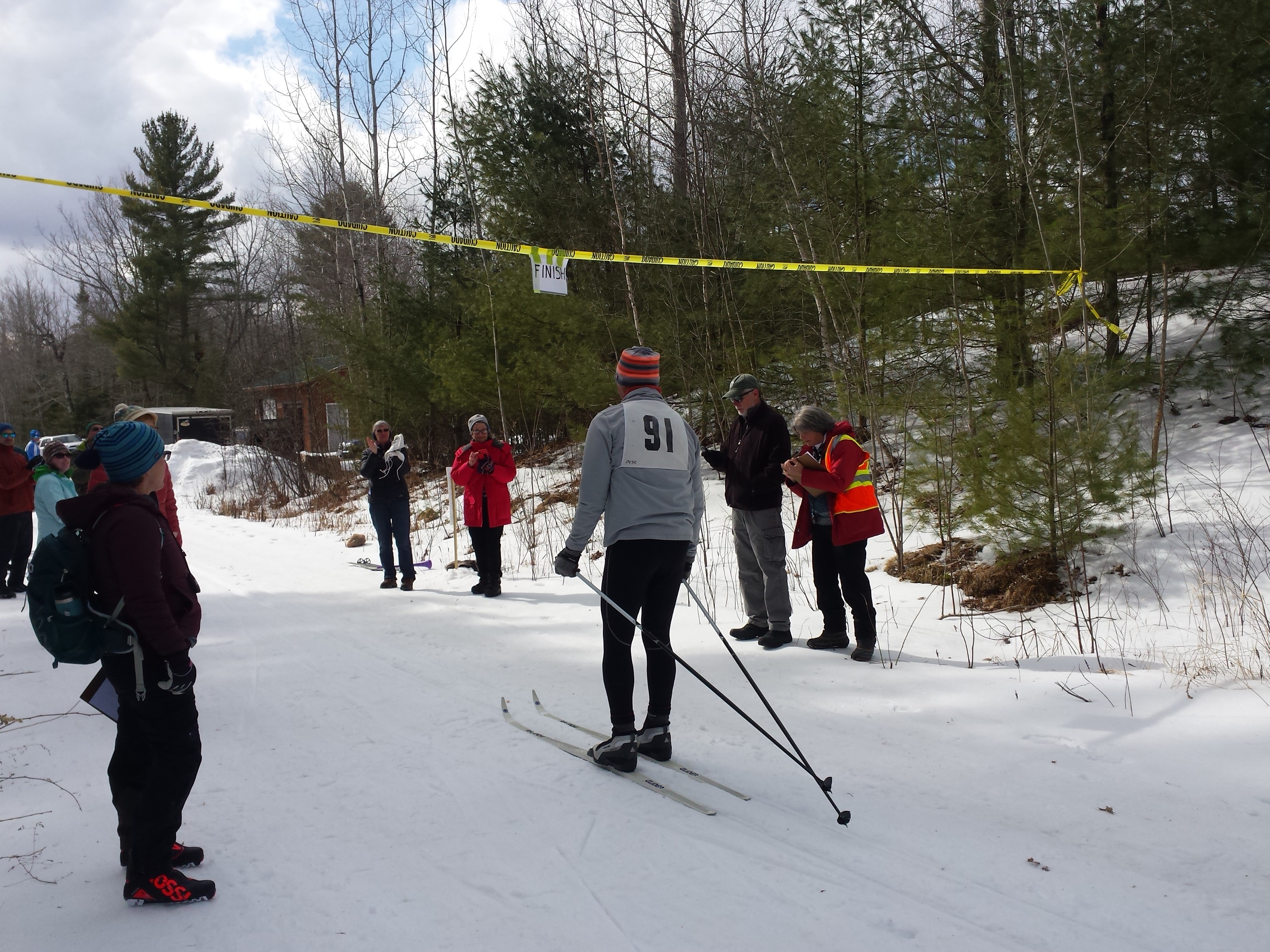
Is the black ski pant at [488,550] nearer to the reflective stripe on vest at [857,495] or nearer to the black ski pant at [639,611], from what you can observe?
the reflective stripe on vest at [857,495]

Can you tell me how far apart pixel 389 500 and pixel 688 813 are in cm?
625

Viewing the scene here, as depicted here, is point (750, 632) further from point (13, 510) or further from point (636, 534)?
point (13, 510)

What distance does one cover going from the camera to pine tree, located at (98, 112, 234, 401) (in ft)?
119

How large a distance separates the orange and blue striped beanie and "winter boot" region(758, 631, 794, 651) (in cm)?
265

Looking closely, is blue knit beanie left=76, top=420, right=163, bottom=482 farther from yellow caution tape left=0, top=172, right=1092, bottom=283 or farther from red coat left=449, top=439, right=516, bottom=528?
red coat left=449, top=439, right=516, bottom=528

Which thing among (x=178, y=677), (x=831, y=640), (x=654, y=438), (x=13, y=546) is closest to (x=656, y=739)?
(x=654, y=438)

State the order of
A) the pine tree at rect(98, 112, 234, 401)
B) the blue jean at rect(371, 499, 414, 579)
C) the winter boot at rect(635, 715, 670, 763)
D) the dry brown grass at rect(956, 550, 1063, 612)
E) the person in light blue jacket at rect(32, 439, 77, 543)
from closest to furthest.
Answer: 1. the winter boot at rect(635, 715, 670, 763)
2. the dry brown grass at rect(956, 550, 1063, 612)
3. the person in light blue jacket at rect(32, 439, 77, 543)
4. the blue jean at rect(371, 499, 414, 579)
5. the pine tree at rect(98, 112, 234, 401)

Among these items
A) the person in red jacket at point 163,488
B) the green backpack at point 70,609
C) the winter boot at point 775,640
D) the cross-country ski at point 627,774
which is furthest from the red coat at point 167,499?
the winter boot at point 775,640

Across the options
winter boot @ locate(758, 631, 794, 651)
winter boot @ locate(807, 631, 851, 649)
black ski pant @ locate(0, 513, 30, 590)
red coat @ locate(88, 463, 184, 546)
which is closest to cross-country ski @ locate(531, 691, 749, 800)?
winter boot @ locate(758, 631, 794, 651)

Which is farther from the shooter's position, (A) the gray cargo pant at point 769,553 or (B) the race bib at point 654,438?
(A) the gray cargo pant at point 769,553

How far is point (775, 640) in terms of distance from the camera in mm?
5953

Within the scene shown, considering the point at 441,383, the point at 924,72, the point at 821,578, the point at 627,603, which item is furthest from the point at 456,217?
the point at 627,603

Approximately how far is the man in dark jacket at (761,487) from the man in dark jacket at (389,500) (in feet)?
13.5

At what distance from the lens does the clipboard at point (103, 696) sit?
285 cm
